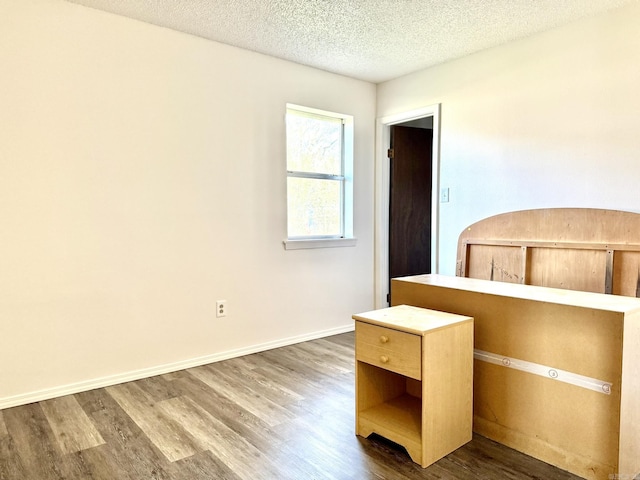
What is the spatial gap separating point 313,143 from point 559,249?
218cm

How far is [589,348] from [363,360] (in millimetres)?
955

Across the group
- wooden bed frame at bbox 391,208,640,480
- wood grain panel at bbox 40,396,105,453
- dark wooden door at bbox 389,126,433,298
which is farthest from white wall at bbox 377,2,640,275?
wood grain panel at bbox 40,396,105,453

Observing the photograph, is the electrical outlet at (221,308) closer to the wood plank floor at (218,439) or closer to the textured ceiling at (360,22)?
the wood plank floor at (218,439)

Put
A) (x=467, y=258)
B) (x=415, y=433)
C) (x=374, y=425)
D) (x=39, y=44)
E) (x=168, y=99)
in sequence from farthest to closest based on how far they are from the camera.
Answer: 1. (x=467, y=258)
2. (x=168, y=99)
3. (x=39, y=44)
4. (x=374, y=425)
5. (x=415, y=433)

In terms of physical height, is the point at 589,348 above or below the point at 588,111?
below

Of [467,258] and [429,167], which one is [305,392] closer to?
[467,258]

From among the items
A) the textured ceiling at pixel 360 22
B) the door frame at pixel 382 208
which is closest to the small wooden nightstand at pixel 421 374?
the textured ceiling at pixel 360 22

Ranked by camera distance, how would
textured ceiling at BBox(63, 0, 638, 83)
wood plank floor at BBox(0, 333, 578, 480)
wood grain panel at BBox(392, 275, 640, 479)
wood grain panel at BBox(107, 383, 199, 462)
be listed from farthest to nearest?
textured ceiling at BBox(63, 0, 638, 83) → wood grain panel at BBox(107, 383, 199, 462) → wood plank floor at BBox(0, 333, 578, 480) → wood grain panel at BBox(392, 275, 640, 479)

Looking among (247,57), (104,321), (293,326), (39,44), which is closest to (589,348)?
(293,326)

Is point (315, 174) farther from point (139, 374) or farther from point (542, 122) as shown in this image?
point (139, 374)

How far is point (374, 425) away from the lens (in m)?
2.04

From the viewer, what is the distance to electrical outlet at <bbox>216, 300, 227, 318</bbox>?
3.23m

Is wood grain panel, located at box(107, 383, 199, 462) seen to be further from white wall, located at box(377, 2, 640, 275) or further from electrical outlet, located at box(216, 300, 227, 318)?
white wall, located at box(377, 2, 640, 275)

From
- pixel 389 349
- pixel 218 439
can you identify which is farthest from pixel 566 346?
pixel 218 439
